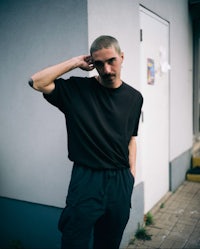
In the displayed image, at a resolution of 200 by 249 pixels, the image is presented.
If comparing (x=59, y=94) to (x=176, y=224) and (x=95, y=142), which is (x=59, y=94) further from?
(x=176, y=224)

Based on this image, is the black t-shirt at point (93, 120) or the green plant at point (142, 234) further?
the green plant at point (142, 234)

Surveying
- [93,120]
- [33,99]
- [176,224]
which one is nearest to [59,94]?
[93,120]

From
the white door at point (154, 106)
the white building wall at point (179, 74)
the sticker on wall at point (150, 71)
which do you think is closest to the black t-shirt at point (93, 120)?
the white door at point (154, 106)

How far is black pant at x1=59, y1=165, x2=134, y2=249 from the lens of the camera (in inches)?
81.0

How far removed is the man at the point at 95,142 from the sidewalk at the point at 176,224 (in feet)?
5.58

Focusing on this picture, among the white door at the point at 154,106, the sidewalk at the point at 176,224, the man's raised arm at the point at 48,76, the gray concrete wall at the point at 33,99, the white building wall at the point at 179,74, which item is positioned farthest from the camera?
the white building wall at the point at 179,74

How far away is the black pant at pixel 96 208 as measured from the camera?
2.06 metres

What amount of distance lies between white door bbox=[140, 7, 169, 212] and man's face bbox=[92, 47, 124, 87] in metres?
2.02

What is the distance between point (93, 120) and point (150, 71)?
2.46m

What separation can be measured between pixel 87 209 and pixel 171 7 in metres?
4.13

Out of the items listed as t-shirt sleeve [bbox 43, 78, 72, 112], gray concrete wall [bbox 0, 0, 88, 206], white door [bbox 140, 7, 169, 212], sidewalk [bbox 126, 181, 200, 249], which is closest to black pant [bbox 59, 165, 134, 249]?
t-shirt sleeve [bbox 43, 78, 72, 112]

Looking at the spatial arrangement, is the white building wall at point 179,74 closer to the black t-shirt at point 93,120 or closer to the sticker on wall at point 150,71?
the sticker on wall at point 150,71

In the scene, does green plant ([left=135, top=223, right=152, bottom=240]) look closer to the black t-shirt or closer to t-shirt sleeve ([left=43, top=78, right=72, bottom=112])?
the black t-shirt

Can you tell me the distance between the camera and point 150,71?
433cm
